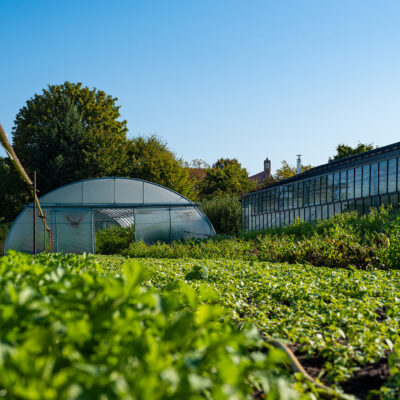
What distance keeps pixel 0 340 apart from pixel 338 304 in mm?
3195

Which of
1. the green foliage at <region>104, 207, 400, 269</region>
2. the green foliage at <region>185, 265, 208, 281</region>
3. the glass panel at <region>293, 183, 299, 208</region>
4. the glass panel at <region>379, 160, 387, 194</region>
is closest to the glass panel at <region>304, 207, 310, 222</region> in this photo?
the glass panel at <region>293, 183, 299, 208</region>

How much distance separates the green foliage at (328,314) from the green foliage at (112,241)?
1221cm

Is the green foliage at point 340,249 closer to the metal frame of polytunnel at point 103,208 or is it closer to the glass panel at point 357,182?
the glass panel at point 357,182

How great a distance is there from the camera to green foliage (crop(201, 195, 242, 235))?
84.3 feet

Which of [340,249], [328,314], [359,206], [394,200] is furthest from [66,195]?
[328,314]

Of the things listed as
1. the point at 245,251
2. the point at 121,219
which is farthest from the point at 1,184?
the point at 245,251

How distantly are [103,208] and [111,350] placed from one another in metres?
17.3

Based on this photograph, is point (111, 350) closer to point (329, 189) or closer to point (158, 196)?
point (158, 196)

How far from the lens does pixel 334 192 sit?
18.5 m

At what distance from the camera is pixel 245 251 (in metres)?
11.3

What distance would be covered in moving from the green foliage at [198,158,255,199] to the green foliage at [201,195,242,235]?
8.66 metres

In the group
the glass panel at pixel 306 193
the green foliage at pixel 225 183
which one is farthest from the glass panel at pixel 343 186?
the green foliage at pixel 225 183

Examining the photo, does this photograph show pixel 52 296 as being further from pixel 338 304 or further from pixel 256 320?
pixel 338 304

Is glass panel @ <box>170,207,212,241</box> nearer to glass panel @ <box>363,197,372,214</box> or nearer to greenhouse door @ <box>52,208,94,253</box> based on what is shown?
greenhouse door @ <box>52,208,94,253</box>
